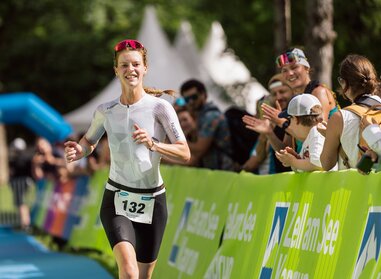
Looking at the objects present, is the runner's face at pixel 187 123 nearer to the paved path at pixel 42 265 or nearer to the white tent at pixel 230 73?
the paved path at pixel 42 265

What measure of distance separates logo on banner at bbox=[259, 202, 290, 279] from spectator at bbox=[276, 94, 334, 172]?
316 mm

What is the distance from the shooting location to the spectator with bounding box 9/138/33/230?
23.2 metres

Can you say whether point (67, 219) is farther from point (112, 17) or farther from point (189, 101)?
point (112, 17)

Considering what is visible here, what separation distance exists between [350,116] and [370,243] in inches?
47.0

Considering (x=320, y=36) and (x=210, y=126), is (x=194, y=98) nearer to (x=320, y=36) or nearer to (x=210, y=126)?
(x=210, y=126)

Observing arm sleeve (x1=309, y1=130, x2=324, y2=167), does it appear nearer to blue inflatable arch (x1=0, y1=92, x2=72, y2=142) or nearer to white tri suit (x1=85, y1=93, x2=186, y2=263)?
white tri suit (x1=85, y1=93, x2=186, y2=263)

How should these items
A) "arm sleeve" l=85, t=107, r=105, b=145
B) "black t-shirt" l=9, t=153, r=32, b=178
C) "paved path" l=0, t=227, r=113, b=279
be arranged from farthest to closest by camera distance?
1. "black t-shirt" l=9, t=153, r=32, b=178
2. "paved path" l=0, t=227, r=113, b=279
3. "arm sleeve" l=85, t=107, r=105, b=145

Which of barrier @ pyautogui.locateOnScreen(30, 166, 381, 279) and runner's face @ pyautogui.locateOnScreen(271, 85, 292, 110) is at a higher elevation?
runner's face @ pyautogui.locateOnScreen(271, 85, 292, 110)

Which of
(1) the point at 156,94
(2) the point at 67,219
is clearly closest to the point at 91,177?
(2) the point at 67,219

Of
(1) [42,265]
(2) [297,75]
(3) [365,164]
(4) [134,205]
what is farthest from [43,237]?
(3) [365,164]

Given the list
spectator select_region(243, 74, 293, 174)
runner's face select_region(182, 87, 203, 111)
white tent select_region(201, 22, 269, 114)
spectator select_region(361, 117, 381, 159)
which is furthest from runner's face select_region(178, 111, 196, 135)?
white tent select_region(201, 22, 269, 114)

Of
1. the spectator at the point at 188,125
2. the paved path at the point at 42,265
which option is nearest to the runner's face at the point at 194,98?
the spectator at the point at 188,125

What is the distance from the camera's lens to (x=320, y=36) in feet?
46.2

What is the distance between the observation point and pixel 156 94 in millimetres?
7852
